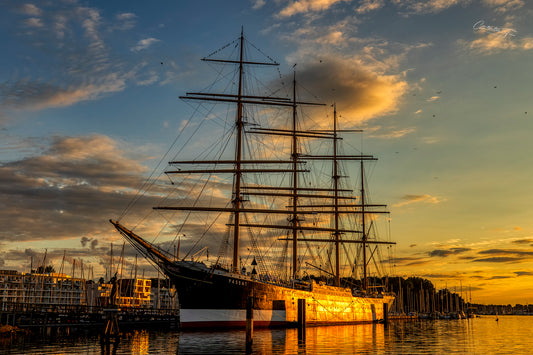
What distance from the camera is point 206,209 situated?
56.7m

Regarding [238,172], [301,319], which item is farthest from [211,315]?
[238,172]

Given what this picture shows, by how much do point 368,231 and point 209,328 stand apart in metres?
52.4

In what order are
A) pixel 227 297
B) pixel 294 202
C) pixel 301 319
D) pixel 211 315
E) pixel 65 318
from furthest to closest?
pixel 294 202, pixel 65 318, pixel 227 297, pixel 301 319, pixel 211 315

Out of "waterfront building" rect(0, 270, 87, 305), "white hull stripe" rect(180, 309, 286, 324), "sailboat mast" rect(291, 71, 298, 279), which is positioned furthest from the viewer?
"waterfront building" rect(0, 270, 87, 305)

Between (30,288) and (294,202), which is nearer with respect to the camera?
(294,202)

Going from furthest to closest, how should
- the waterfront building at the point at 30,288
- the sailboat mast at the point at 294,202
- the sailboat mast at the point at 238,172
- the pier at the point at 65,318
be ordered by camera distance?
the waterfront building at the point at 30,288, the sailboat mast at the point at 294,202, the sailboat mast at the point at 238,172, the pier at the point at 65,318

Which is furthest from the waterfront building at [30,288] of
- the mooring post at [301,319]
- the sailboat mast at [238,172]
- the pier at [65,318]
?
the mooring post at [301,319]

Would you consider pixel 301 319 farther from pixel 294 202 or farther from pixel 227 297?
pixel 294 202

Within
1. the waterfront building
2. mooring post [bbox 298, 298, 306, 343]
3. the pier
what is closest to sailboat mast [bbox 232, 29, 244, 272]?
mooring post [bbox 298, 298, 306, 343]

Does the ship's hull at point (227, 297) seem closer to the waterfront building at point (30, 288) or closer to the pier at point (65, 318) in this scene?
the pier at point (65, 318)

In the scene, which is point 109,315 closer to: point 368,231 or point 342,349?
point 342,349

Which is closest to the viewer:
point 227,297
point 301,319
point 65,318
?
point 301,319

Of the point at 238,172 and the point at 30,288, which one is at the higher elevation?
the point at 238,172

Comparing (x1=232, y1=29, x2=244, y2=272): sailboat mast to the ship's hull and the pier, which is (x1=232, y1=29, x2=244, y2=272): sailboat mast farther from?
the pier
